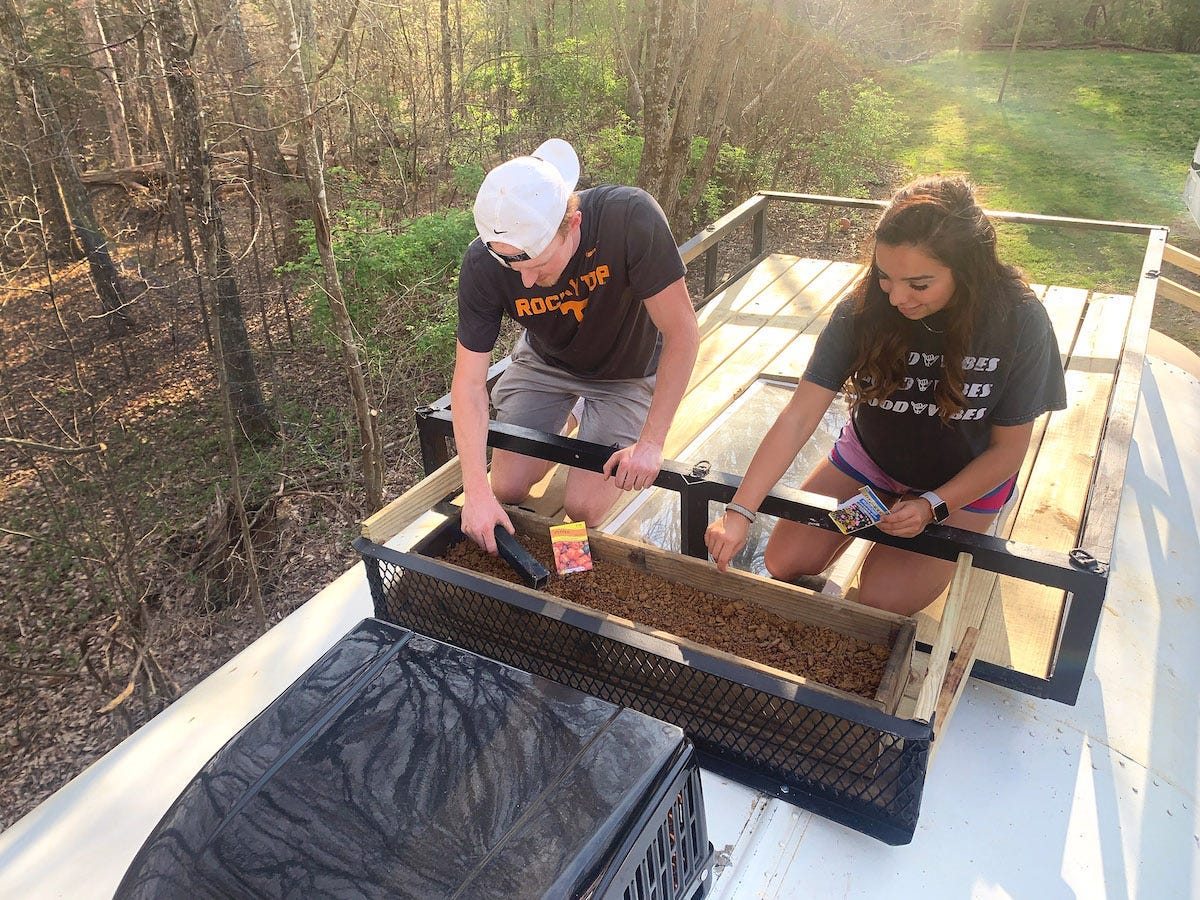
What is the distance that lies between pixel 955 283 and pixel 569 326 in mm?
1080

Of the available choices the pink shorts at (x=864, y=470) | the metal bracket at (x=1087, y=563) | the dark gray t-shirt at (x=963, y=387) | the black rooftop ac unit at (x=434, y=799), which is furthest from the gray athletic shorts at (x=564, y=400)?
the black rooftop ac unit at (x=434, y=799)

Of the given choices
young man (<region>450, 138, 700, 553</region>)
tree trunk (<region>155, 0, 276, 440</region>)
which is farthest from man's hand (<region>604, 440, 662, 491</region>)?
tree trunk (<region>155, 0, 276, 440</region>)

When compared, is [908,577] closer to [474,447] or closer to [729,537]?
[729,537]

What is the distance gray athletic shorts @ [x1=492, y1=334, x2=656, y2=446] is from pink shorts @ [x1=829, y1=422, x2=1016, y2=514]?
594 mm

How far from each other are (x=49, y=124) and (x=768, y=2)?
6.74 meters

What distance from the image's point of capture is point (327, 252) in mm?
4648

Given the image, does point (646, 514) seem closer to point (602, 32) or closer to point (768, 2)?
point (768, 2)

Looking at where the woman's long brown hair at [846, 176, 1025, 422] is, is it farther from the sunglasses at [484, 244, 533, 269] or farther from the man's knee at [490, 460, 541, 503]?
the man's knee at [490, 460, 541, 503]

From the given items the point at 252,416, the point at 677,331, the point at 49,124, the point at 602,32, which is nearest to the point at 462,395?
the point at 677,331

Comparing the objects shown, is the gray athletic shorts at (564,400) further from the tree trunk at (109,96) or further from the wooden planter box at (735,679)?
the tree trunk at (109,96)

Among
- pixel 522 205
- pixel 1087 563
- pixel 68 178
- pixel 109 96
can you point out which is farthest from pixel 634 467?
pixel 109 96

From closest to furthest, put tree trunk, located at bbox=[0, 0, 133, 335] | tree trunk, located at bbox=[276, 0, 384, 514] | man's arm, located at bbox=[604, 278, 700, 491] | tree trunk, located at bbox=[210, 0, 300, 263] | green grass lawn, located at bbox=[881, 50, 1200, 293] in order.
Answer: man's arm, located at bbox=[604, 278, 700, 491], tree trunk, located at bbox=[276, 0, 384, 514], tree trunk, located at bbox=[0, 0, 133, 335], tree trunk, located at bbox=[210, 0, 300, 263], green grass lawn, located at bbox=[881, 50, 1200, 293]

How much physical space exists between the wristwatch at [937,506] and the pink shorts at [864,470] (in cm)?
27

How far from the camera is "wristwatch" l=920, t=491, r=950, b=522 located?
5.65 feet
